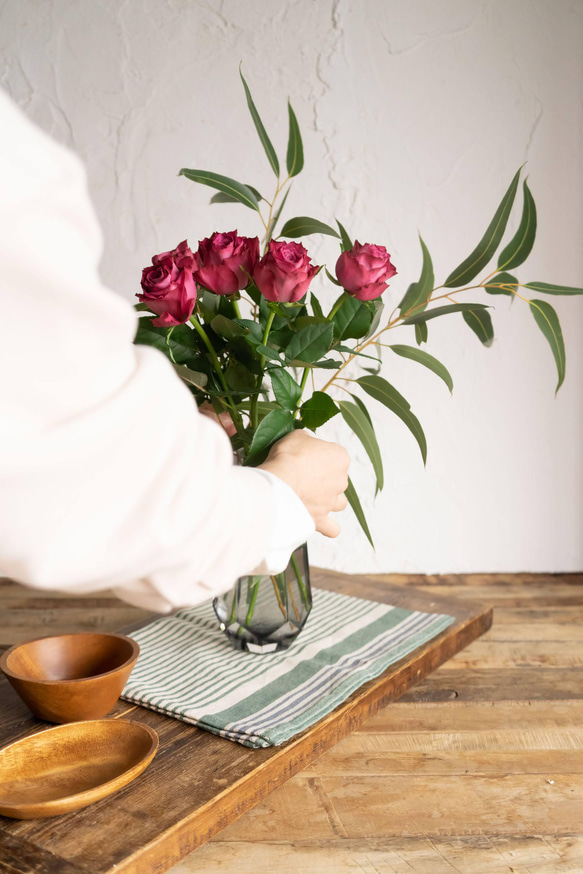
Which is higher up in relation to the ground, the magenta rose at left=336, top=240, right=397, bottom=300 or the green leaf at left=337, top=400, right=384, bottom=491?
the magenta rose at left=336, top=240, right=397, bottom=300

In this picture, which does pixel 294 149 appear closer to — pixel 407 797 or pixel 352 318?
pixel 352 318

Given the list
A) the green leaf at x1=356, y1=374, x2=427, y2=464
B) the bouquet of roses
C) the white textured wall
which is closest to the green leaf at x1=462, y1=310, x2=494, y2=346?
the bouquet of roses

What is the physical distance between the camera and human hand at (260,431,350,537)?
762mm

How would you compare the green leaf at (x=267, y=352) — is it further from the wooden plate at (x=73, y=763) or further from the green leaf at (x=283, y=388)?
the wooden plate at (x=73, y=763)

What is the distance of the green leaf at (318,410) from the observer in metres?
0.86

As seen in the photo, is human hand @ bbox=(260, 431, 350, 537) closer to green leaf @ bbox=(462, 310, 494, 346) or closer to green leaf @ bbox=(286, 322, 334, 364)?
green leaf @ bbox=(286, 322, 334, 364)

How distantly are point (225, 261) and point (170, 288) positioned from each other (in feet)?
0.27

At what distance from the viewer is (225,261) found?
836 mm

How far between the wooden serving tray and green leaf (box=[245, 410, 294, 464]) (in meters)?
0.30

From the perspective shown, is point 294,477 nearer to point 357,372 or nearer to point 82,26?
point 357,372

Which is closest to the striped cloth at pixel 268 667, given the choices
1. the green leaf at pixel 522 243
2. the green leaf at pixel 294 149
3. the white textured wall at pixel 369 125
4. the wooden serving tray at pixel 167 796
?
the wooden serving tray at pixel 167 796

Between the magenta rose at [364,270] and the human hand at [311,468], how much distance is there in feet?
0.56

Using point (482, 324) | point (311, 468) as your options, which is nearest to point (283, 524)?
point (311, 468)

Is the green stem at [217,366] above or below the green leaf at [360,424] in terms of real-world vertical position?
Result: above
